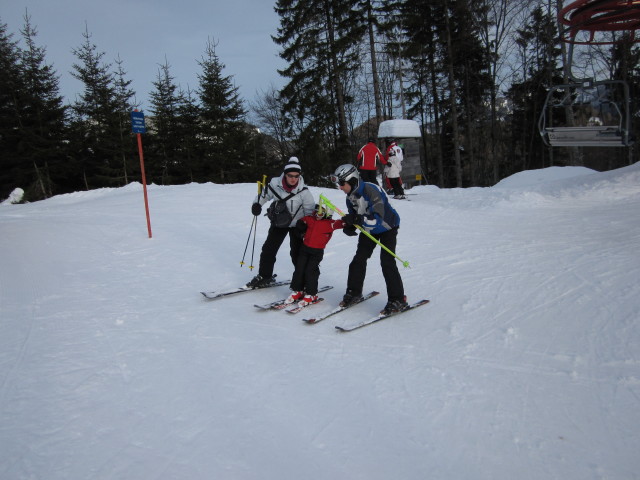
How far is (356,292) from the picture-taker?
473 centimetres

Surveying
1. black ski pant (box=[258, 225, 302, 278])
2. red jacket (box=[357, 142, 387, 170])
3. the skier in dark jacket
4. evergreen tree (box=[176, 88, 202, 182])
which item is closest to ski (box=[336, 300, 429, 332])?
the skier in dark jacket

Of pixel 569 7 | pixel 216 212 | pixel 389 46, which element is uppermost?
pixel 389 46

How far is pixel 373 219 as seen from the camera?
14.7 ft

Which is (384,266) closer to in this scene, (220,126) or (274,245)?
(274,245)

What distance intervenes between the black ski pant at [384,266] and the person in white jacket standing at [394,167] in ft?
25.3

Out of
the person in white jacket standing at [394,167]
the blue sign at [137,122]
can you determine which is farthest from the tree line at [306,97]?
the blue sign at [137,122]

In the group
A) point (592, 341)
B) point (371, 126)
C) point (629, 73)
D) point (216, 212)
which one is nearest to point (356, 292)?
point (592, 341)

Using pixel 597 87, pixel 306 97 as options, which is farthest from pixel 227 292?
pixel 306 97

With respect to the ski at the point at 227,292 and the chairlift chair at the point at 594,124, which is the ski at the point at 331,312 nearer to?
the ski at the point at 227,292

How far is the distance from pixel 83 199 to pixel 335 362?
13971 mm

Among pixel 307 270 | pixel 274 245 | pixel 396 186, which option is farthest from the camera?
pixel 396 186

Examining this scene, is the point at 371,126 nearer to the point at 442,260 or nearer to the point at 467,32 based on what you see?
the point at 467,32

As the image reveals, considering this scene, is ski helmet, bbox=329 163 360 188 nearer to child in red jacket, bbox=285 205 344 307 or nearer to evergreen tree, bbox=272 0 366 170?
child in red jacket, bbox=285 205 344 307

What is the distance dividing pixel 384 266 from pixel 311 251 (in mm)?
864
